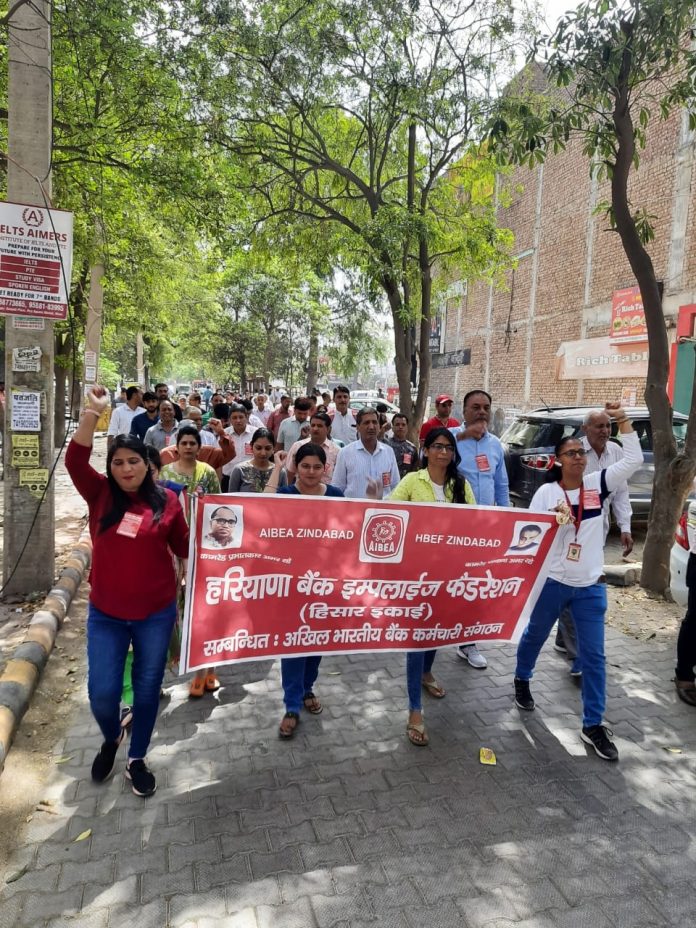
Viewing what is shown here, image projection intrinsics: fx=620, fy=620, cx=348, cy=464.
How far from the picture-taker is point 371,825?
2.96 metres

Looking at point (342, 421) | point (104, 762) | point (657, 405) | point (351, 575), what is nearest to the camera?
point (104, 762)

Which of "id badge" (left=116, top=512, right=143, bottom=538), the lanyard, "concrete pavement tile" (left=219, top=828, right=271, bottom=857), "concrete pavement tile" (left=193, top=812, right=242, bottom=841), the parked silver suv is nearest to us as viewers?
"concrete pavement tile" (left=219, top=828, right=271, bottom=857)

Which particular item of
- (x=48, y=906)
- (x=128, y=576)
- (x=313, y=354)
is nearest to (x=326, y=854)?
(x=48, y=906)

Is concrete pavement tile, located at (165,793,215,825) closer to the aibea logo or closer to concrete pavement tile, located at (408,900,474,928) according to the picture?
concrete pavement tile, located at (408,900,474,928)

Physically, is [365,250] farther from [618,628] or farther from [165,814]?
[165,814]

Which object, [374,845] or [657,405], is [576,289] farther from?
[374,845]

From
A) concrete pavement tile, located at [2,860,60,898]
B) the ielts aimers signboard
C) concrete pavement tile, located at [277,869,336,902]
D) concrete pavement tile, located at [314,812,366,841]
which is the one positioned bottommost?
A: concrete pavement tile, located at [2,860,60,898]

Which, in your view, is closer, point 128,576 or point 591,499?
point 128,576

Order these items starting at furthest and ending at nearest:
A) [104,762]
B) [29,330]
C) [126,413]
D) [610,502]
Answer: [126,413] < [29,330] < [610,502] < [104,762]

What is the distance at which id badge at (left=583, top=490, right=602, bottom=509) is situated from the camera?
12.5 feet

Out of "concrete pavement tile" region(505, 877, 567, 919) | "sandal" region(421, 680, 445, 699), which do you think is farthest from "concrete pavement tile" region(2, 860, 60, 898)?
"sandal" region(421, 680, 445, 699)

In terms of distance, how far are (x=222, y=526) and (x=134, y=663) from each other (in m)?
0.81

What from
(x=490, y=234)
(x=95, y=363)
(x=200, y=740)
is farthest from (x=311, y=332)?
(x=200, y=740)

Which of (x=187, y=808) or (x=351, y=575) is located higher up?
(x=351, y=575)
